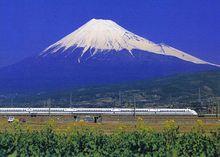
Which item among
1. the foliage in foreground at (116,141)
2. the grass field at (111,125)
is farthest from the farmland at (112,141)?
the grass field at (111,125)

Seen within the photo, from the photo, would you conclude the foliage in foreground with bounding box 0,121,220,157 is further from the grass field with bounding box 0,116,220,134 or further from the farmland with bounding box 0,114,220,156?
the grass field with bounding box 0,116,220,134

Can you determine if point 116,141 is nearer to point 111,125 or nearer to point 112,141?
point 112,141

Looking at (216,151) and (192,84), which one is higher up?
(192,84)

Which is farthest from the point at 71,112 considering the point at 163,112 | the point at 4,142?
the point at 4,142

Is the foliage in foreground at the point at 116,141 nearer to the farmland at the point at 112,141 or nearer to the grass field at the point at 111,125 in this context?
the farmland at the point at 112,141

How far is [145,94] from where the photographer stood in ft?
608

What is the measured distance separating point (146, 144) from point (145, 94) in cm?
15992

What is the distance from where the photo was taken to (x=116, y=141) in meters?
25.4

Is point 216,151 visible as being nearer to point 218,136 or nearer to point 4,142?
point 218,136

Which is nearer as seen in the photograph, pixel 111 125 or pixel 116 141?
pixel 116 141

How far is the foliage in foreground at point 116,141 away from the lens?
2470cm

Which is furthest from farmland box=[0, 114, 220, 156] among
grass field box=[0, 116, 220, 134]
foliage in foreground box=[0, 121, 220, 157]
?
grass field box=[0, 116, 220, 134]

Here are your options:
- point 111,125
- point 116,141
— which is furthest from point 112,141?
point 111,125

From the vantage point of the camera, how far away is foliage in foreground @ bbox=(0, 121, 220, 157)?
973 inches
